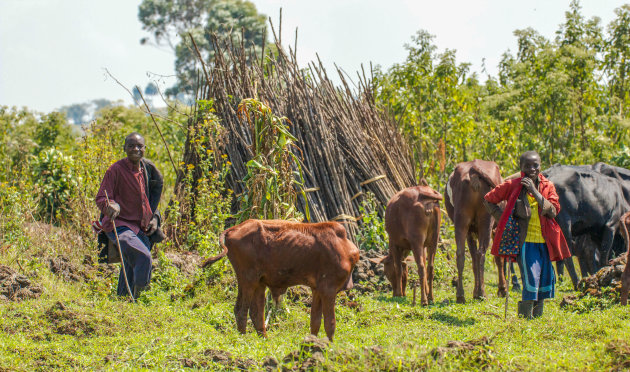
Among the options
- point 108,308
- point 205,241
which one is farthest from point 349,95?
point 108,308

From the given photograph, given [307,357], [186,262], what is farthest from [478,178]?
[307,357]

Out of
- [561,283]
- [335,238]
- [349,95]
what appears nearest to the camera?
[335,238]

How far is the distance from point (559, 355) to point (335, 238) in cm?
184

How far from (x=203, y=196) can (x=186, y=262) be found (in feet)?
2.73

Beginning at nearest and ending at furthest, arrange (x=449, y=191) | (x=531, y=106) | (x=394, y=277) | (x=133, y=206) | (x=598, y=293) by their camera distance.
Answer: (x=133, y=206) < (x=598, y=293) < (x=394, y=277) < (x=449, y=191) < (x=531, y=106)

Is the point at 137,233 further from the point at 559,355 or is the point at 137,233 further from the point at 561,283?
the point at 561,283

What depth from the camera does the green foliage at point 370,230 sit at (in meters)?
9.93

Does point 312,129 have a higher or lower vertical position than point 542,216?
higher

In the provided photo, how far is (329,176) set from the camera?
33.8 feet

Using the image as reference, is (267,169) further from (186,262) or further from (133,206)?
(186,262)

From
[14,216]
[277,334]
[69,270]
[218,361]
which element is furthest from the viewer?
[14,216]

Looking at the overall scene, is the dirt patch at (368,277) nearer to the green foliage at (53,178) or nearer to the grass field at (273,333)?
the grass field at (273,333)

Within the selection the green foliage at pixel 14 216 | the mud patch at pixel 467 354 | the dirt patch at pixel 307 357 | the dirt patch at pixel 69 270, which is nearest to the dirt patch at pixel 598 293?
the mud patch at pixel 467 354

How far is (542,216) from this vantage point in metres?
6.82
